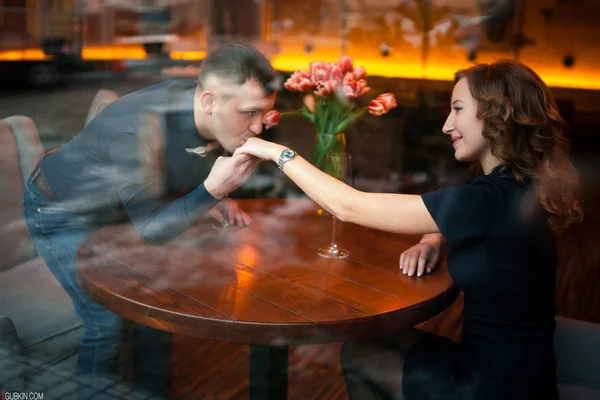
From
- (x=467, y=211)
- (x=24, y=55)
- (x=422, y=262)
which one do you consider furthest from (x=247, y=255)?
(x=24, y=55)

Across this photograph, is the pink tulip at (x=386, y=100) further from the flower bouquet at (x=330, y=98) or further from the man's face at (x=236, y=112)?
the man's face at (x=236, y=112)

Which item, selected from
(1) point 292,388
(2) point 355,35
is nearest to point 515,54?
(2) point 355,35

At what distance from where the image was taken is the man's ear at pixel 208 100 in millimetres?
1299

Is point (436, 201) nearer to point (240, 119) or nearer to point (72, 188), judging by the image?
point (240, 119)

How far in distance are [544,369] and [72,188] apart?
3.71 ft

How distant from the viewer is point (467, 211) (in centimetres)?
111

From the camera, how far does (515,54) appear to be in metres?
2.29

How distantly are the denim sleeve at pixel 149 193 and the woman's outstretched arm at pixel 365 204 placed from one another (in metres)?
0.22

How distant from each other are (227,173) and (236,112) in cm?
13

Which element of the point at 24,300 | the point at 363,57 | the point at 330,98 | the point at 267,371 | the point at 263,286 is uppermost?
the point at 363,57

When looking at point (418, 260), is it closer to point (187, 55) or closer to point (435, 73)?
point (187, 55)

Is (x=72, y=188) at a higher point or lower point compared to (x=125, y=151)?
lower

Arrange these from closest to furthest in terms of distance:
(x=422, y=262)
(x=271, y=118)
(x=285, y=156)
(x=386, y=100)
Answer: (x=285, y=156) → (x=422, y=262) → (x=271, y=118) → (x=386, y=100)

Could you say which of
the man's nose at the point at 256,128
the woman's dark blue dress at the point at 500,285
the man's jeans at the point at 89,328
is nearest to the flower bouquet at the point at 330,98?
the man's nose at the point at 256,128
